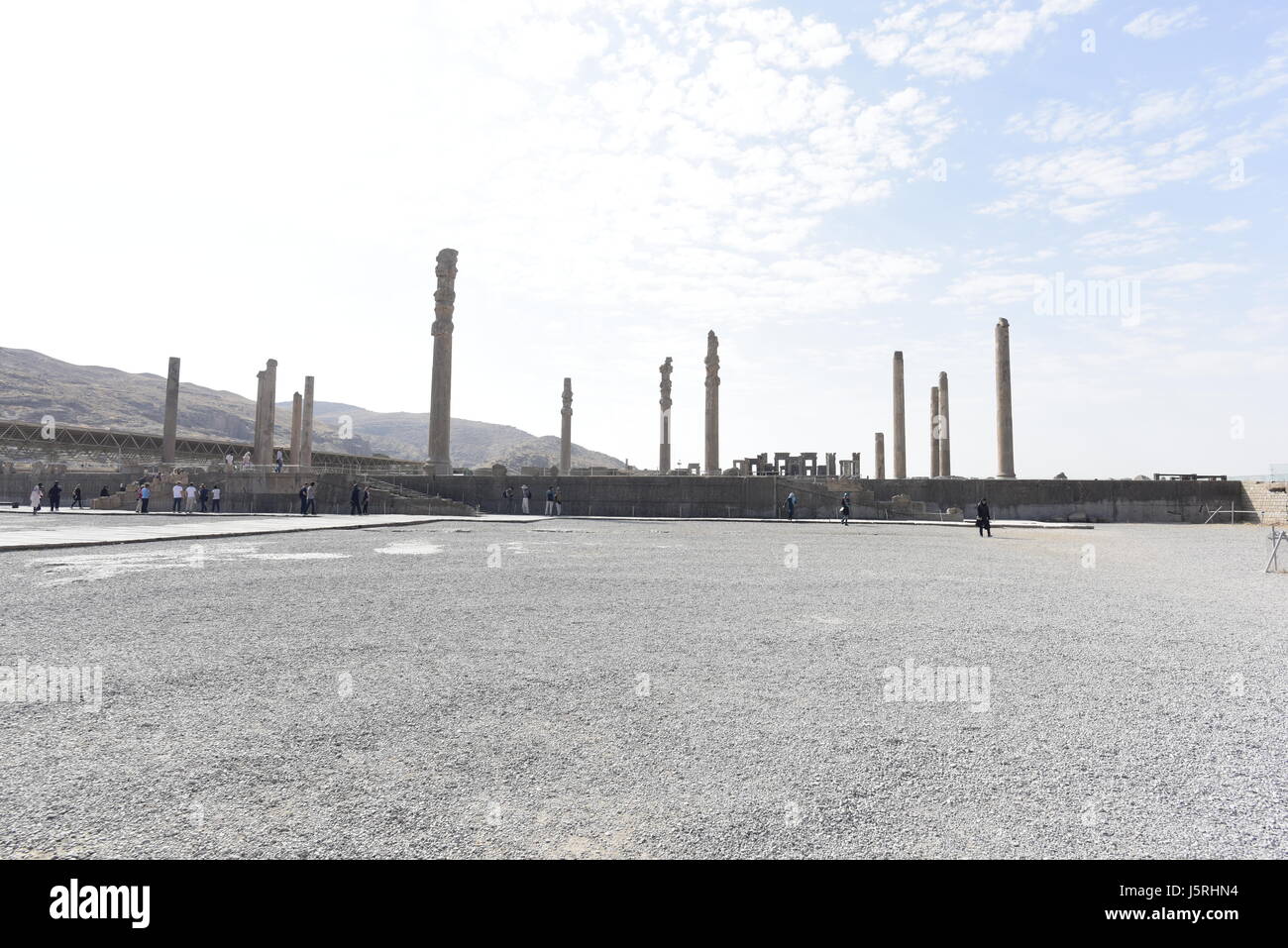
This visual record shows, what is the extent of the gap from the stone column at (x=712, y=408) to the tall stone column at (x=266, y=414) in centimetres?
2662

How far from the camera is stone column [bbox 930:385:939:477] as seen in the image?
48562 mm

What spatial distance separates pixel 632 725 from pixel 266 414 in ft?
159

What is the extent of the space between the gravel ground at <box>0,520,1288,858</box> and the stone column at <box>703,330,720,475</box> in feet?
111

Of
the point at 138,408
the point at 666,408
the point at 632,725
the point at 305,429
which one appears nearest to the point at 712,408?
the point at 666,408

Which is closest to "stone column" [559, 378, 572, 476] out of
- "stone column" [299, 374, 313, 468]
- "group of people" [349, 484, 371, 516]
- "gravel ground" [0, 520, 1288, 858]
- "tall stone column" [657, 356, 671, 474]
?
"tall stone column" [657, 356, 671, 474]

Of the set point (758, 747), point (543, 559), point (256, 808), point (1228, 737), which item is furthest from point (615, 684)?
point (543, 559)

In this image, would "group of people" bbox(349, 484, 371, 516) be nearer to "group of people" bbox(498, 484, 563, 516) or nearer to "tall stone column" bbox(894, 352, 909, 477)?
"group of people" bbox(498, 484, 563, 516)

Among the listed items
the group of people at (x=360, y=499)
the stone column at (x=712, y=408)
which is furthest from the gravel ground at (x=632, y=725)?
the stone column at (x=712, y=408)

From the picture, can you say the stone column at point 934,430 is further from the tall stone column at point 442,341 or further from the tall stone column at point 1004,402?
the tall stone column at point 442,341

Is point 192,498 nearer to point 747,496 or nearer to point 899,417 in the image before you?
point 747,496

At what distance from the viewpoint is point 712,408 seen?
4303cm

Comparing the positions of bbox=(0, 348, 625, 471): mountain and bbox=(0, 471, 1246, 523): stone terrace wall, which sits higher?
bbox=(0, 348, 625, 471): mountain

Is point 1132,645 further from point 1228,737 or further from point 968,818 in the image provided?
point 968,818

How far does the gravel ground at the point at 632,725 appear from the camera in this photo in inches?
106
